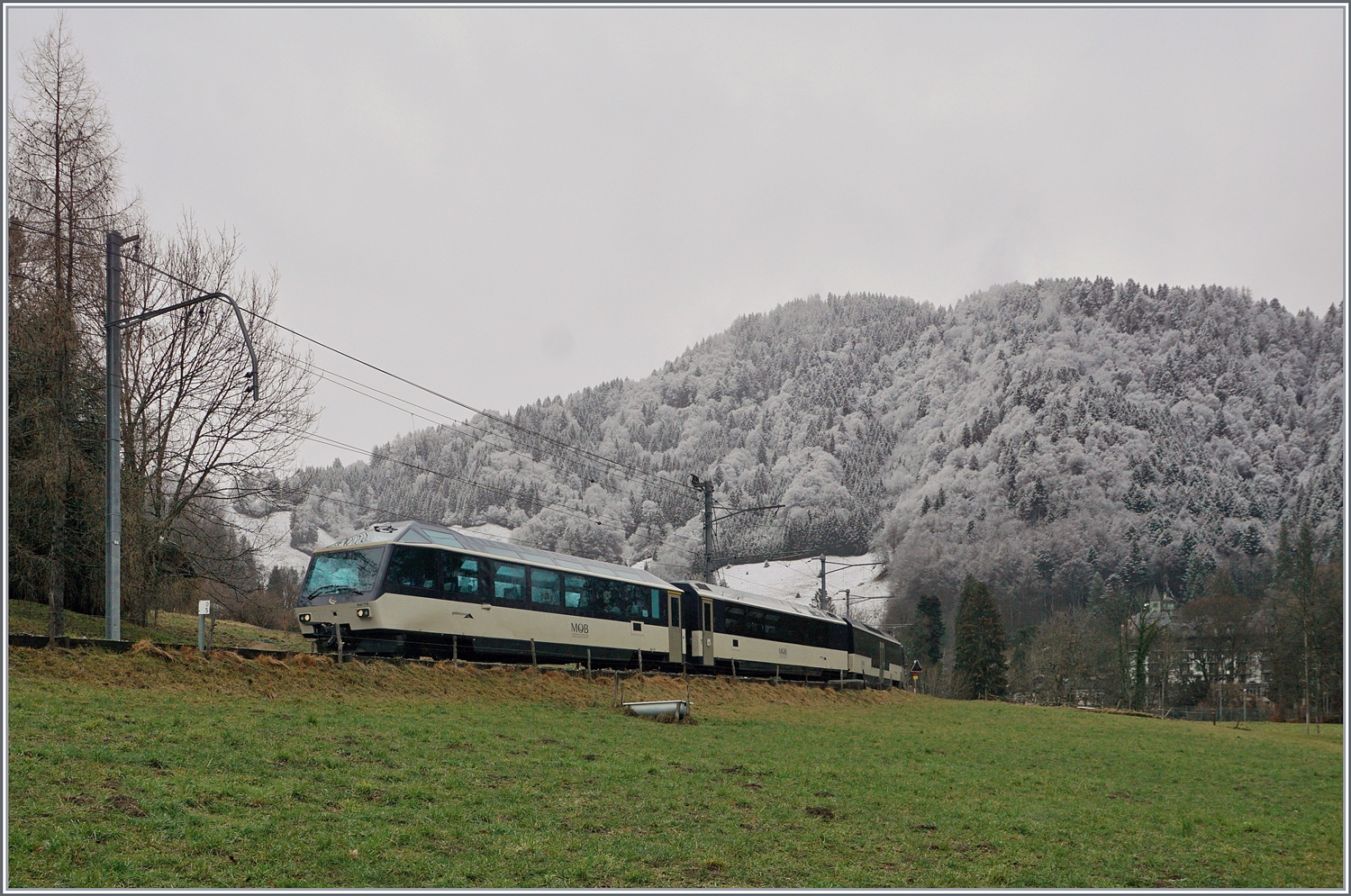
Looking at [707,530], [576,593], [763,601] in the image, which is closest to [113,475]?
[576,593]

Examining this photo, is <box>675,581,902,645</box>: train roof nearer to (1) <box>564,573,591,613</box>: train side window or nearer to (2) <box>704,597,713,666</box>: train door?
(2) <box>704,597,713,666</box>: train door

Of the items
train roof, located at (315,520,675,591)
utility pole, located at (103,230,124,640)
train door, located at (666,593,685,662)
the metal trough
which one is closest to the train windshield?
train roof, located at (315,520,675,591)

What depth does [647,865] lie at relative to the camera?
10469 mm

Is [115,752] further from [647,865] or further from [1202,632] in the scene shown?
[1202,632]

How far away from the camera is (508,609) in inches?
1062

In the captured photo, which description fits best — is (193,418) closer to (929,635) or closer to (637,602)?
(637,602)

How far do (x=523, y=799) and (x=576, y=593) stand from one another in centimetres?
1710

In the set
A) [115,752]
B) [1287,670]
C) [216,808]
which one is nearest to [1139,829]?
[216,808]

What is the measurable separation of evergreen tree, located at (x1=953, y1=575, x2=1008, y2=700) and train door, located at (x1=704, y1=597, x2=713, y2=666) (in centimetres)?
5670

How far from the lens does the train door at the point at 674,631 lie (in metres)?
34.2

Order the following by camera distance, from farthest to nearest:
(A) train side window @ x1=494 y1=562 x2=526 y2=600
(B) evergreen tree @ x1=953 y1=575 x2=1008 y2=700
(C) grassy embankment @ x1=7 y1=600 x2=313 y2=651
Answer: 1. (B) evergreen tree @ x1=953 y1=575 x2=1008 y2=700
2. (C) grassy embankment @ x1=7 y1=600 x2=313 y2=651
3. (A) train side window @ x1=494 y1=562 x2=526 y2=600

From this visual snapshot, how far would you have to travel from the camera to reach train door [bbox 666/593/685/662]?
34219 millimetres

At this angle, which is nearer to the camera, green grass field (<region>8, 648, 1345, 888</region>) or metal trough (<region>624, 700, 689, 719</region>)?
green grass field (<region>8, 648, 1345, 888</region>)

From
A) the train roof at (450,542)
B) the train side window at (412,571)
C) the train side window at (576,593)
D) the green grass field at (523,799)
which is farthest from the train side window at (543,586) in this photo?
the green grass field at (523,799)
